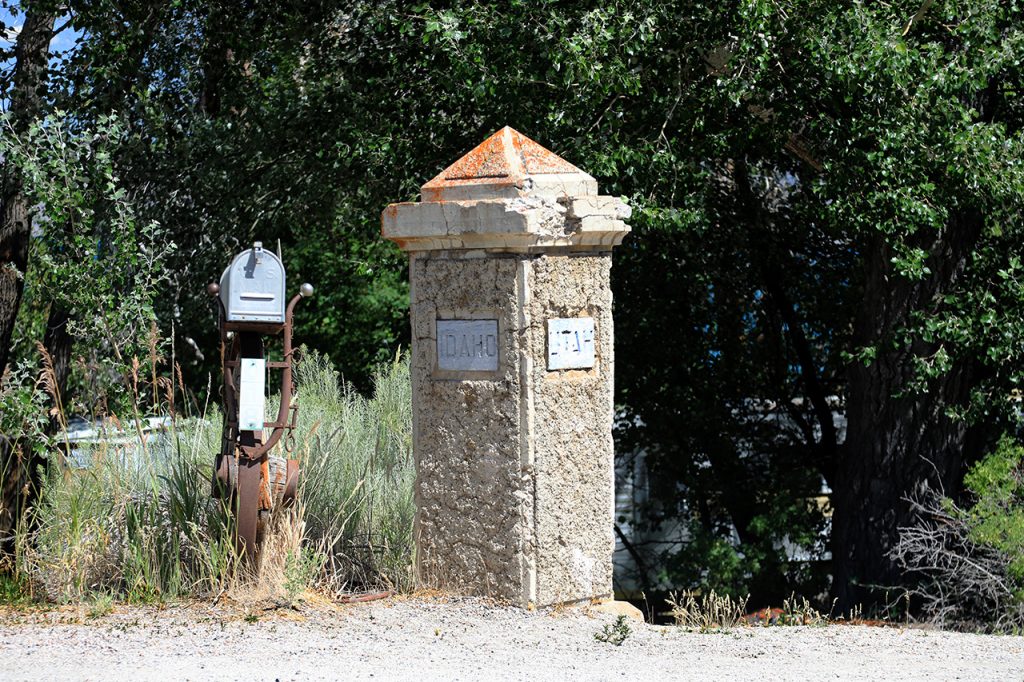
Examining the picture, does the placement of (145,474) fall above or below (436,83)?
below

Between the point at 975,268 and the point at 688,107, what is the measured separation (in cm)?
231

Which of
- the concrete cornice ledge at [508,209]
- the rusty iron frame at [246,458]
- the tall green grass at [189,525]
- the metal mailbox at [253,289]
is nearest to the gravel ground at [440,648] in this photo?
the tall green grass at [189,525]

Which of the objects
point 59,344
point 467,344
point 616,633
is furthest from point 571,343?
point 59,344

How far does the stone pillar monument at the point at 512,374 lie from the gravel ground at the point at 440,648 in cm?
28

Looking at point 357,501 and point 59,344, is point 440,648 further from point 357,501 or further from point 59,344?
point 59,344

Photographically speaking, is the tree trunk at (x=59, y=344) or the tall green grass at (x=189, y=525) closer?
the tall green grass at (x=189, y=525)

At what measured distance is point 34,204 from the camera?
32.3 ft

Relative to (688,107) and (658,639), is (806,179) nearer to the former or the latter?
(688,107)

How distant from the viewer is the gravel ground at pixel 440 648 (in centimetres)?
491

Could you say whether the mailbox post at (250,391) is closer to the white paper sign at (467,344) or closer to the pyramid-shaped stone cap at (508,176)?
the white paper sign at (467,344)

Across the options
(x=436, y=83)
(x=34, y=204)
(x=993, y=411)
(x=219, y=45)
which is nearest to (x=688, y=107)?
(x=436, y=83)

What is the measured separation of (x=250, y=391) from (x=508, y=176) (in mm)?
1529

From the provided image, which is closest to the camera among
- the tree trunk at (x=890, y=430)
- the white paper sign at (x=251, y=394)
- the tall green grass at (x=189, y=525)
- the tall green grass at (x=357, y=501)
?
the white paper sign at (x=251, y=394)

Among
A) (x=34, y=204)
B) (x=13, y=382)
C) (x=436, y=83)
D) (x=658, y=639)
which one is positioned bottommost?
(x=658, y=639)
